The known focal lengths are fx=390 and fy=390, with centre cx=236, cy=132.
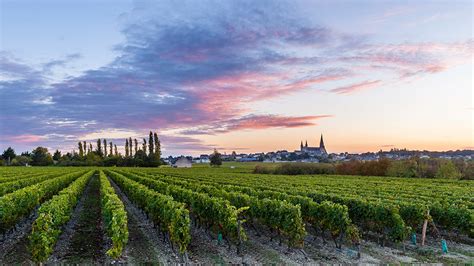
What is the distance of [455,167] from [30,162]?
11776cm

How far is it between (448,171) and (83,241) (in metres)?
57.6

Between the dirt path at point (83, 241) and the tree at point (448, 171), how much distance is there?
5299 centimetres

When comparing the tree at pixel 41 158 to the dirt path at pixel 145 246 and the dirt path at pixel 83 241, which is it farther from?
the dirt path at pixel 145 246

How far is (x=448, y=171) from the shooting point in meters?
59.0

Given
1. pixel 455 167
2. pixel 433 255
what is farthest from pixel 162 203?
pixel 455 167

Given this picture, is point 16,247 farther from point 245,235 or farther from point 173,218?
point 245,235

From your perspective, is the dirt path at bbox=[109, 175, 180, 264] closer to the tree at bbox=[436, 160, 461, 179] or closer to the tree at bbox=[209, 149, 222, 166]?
the tree at bbox=[436, 160, 461, 179]

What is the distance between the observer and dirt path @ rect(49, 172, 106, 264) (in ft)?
43.5

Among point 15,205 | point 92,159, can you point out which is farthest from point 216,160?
point 15,205

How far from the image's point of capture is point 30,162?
12356 cm

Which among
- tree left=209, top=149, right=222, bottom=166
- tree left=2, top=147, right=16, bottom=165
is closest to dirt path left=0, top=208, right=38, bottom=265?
tree left=209, top=149, right=222, bottom=166

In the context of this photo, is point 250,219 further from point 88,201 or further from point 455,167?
point 455,167

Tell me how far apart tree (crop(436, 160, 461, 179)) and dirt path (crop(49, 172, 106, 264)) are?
52993mm

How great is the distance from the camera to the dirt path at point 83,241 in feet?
43.5
